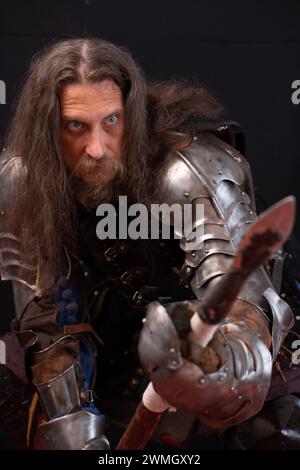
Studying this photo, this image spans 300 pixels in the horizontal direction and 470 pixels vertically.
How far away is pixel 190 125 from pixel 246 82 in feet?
1.47

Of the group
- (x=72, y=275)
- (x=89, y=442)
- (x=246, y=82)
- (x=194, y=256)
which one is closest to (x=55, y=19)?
(x=246, y=82)

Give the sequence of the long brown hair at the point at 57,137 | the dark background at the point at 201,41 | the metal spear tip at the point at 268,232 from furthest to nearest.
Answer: the dark background at the point at 201,41 < the long brown hair at the point at 57,137 < the metal spear tip at the point at 268,232

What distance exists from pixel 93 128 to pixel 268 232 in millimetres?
628

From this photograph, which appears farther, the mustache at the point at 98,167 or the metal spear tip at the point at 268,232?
the mustache at the point at 98,167

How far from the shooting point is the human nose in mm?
1884

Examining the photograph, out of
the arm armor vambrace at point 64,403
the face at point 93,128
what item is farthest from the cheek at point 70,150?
the arm armor vambrace at point 64,403

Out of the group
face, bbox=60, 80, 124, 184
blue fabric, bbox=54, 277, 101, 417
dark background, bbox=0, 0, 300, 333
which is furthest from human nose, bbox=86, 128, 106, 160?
dark background, bbox=0, 0, 300, 333

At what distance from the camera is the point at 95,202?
1.99 m

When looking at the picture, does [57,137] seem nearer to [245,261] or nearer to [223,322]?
[223,322]

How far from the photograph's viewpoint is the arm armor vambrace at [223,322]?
149cm

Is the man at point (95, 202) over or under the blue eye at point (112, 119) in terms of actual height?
under

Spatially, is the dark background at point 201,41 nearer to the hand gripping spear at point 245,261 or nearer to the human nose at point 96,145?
the human nose at point 96,145

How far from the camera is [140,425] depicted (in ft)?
5.42

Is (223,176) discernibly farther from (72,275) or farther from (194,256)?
(72,275)
